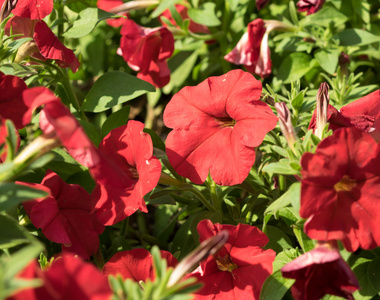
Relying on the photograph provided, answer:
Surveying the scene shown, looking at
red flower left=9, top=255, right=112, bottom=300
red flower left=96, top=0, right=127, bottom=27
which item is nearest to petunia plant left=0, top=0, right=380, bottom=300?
red flower left=9, top=255, right=112, bottom=300

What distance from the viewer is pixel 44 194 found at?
37.0 inches

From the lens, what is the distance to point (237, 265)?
1282mm

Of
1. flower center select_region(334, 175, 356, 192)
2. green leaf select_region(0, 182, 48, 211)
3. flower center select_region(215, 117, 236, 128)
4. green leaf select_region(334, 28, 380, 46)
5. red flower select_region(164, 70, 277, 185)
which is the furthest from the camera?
green leaf select_region(334, 28, 380, 46)

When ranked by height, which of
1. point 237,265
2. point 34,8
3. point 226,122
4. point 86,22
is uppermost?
point 34,8

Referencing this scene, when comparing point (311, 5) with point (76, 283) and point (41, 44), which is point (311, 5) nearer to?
point (41, 44)

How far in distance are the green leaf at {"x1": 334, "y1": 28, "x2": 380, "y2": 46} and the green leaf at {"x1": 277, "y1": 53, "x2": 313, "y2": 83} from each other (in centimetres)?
14

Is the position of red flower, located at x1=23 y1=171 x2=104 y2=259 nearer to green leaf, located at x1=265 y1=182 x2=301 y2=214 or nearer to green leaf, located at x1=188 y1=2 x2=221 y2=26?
green leaf, located at x1=265 y1=182 x2=301 y2=214

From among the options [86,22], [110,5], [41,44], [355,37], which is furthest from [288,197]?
[110,5]

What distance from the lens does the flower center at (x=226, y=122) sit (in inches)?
55.4

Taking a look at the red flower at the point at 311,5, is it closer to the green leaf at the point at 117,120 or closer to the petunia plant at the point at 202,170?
the petunia plant at the point at 202,170

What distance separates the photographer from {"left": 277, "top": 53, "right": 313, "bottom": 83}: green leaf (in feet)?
6.54

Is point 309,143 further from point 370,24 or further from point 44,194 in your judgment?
point 370,24

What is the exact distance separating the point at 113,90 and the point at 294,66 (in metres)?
0.73

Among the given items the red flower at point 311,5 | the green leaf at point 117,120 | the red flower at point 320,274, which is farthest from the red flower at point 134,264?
the red flower at point 311,5
